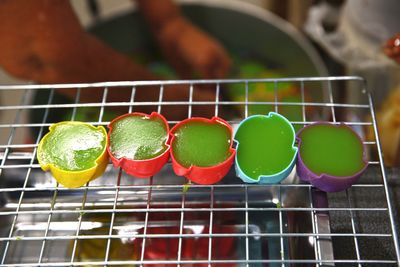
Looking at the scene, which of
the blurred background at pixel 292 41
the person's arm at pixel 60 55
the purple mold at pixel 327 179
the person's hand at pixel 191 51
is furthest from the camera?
the person's hand at pixel 191 51

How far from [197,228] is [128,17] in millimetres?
811

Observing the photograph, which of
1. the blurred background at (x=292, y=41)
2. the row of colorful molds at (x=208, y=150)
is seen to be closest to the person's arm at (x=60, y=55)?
the blurred background at (x=292, y=41)

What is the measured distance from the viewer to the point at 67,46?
94 cm

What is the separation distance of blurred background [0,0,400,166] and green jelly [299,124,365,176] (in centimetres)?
38

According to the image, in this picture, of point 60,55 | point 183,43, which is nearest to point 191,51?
point 183,43

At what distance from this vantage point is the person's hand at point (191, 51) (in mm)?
1227

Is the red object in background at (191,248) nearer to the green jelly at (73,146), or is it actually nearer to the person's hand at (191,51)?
the green jelly at (73,146)

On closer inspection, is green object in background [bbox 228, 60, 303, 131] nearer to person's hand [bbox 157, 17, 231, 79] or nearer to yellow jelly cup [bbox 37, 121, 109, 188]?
person's hand [bbox 157, 17, 231, 79]

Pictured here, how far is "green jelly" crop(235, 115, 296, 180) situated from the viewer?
64 cm

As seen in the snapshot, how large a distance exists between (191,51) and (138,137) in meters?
0.62

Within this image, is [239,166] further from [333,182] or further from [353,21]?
[353,21]

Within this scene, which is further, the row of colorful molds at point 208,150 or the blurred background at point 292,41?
the blurred background at point 292,41

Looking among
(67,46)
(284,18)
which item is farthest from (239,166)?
(284,18)

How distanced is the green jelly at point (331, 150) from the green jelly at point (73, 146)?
27 centimetres
